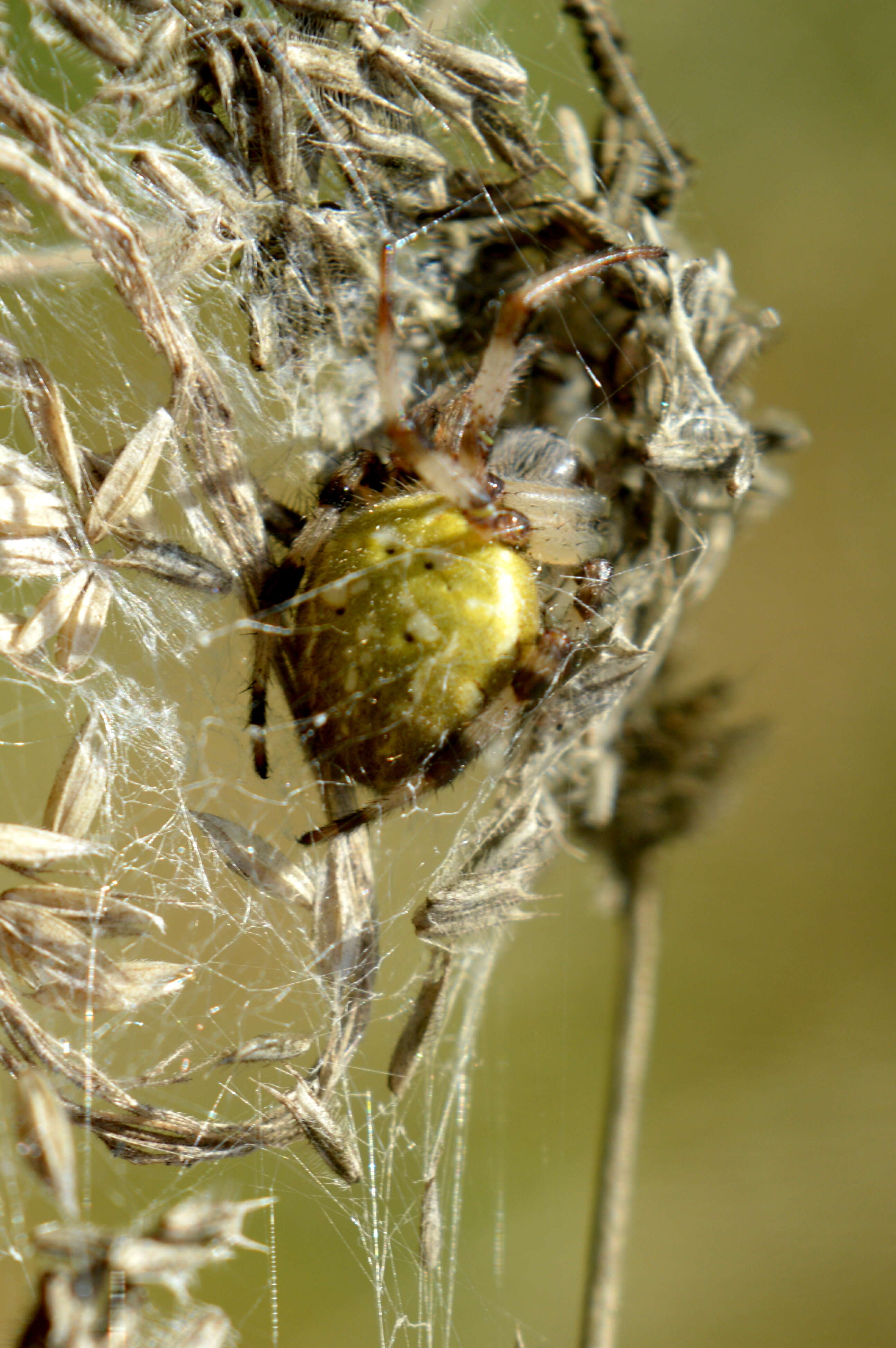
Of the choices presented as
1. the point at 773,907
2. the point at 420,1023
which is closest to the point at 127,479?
the point at 420,1023

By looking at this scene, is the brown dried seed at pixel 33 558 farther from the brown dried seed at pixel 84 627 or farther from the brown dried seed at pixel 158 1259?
the brown dried seed at pixel 158 1259

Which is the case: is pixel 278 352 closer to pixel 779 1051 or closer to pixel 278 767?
pixel 278 767

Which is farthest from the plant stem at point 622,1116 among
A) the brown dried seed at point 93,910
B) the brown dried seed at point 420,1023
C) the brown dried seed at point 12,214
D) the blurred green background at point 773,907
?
the brown dried seed at point 12,214

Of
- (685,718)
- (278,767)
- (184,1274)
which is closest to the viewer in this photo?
(184,1274)

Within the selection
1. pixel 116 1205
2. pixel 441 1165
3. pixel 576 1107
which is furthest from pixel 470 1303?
pixel 116 1205

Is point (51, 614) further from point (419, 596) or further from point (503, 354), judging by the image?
point (503, 354)
